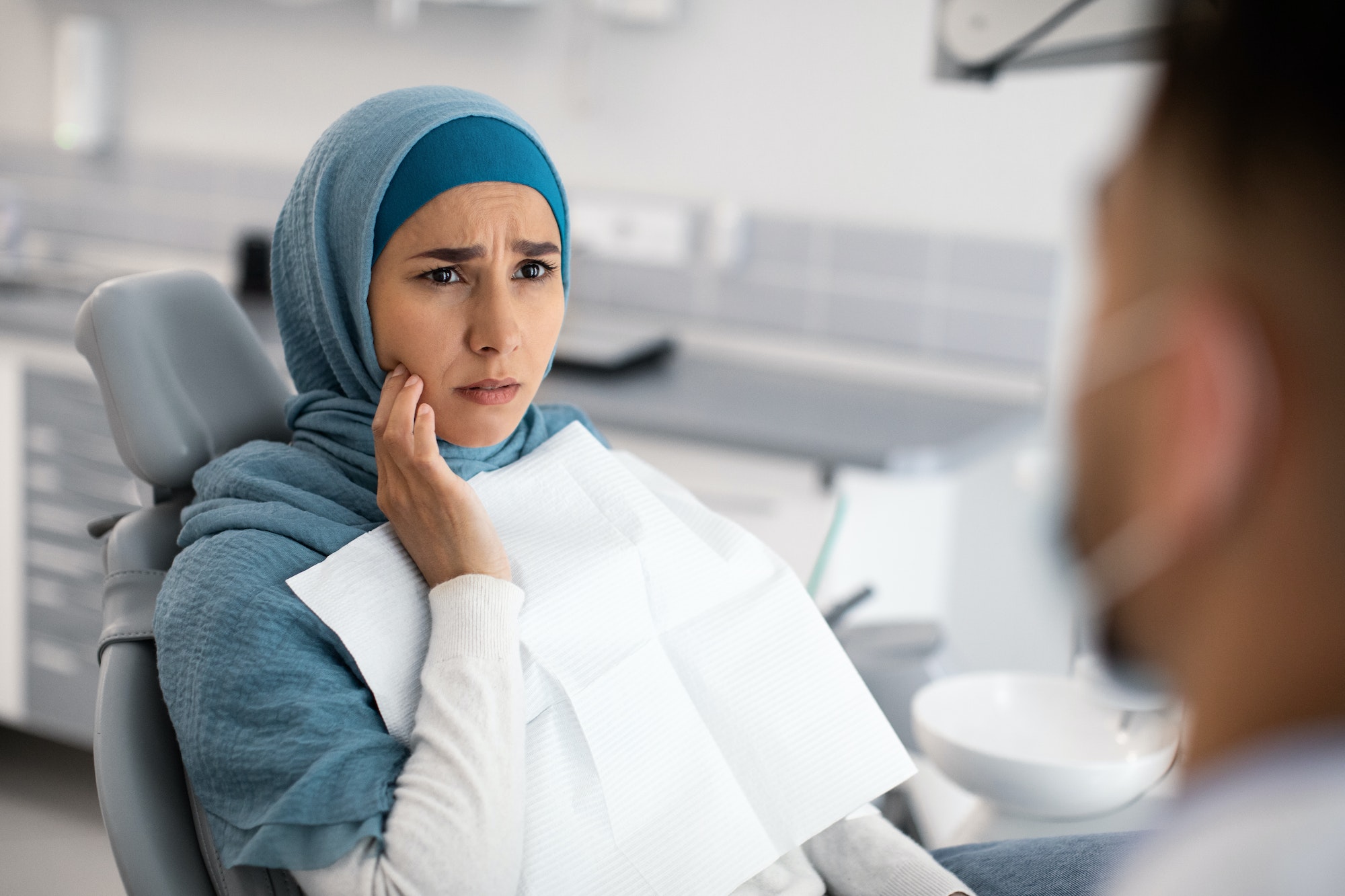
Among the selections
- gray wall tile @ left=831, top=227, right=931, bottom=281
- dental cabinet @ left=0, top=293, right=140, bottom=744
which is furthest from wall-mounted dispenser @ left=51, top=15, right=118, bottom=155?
gray wall tile @ left=831, top=227, right=931, bottom=281

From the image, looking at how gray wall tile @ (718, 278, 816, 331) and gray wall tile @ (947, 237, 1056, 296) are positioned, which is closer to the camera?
gray wall tile @ (947, 237, 1056, 296)

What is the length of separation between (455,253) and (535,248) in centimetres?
8

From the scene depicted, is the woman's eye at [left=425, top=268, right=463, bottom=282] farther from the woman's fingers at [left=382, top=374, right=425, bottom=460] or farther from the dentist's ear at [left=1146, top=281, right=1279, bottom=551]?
the dentist's ear at [left=1146, top=281, right=1279, bottom=551]

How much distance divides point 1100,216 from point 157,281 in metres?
1.06

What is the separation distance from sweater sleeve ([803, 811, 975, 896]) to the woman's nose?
→ 57 cm

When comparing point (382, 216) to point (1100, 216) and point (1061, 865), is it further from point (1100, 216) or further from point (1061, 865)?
point (1061, 865)

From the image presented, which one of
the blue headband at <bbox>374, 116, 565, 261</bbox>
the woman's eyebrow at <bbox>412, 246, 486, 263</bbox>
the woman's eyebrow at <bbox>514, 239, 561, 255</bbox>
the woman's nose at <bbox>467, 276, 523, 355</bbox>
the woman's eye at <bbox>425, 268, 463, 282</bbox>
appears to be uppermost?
the blue headband at <bbox>374, 116, 565, 261</bbox>

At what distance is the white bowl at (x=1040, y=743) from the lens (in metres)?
1.21

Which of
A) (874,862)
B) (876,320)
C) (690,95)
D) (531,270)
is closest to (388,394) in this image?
(531,270)

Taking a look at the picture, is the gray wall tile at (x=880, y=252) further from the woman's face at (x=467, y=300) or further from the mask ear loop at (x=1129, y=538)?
the mask ear loop at (x=1129, y=538)

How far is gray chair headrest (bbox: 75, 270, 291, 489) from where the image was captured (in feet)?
3.93

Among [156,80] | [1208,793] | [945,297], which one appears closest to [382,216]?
[1208,793]

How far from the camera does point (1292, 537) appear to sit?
1.37 ft

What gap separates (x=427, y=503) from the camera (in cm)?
107
